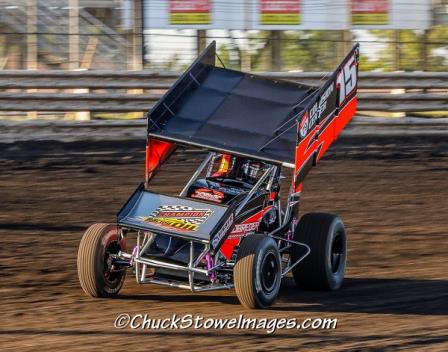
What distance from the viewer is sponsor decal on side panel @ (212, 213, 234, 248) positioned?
761cm

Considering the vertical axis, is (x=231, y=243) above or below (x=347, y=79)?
below

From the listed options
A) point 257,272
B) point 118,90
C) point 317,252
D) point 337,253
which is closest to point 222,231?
point 257,272

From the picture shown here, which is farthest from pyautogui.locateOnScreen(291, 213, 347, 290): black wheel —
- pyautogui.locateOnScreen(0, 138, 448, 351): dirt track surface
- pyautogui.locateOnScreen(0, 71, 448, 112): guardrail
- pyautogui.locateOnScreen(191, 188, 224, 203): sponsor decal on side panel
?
pyautogui.locateOnScreen(0, 71, 448, 112): guardrail

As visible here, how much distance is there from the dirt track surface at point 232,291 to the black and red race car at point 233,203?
0.22m

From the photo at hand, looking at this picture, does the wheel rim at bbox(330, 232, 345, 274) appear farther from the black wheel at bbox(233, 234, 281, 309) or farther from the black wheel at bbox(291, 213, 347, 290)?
the black wheel at bbox(233, 234, 281, 309)

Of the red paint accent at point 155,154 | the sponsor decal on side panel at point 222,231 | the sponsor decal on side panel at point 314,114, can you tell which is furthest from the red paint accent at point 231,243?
the red paint accent at point 155,154

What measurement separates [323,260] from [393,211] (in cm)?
375

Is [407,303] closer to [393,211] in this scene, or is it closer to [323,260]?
[323,260]

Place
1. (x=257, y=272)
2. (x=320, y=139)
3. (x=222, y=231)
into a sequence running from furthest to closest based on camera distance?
(x=320, y=139)
(x=222, y=231)
(x=257, y=272)

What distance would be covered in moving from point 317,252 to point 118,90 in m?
8.57

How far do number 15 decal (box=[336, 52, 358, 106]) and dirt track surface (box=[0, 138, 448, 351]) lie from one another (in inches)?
61.3

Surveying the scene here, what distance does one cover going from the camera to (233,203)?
7.96 m

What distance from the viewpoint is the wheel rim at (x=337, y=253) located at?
8.65 metres

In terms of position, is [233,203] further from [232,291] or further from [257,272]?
[232,291]
